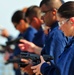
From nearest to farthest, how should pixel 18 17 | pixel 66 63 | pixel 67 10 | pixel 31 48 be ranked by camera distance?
pixel 66 63 → pixel 67 10 → pixel 31 48 → pixel 18 17

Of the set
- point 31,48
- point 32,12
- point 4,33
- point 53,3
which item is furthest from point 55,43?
point 4,33

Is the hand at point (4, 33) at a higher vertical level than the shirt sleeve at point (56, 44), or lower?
lower

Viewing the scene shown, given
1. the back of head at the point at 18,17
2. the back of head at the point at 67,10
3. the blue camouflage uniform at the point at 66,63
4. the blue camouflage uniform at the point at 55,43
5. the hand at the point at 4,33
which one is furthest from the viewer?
the hand at the point at 4,33

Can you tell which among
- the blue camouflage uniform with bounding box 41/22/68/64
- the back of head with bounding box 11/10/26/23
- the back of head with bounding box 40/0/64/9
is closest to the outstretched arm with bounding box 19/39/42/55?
the back of head with bounding box 40/0/64/9

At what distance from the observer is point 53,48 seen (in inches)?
164

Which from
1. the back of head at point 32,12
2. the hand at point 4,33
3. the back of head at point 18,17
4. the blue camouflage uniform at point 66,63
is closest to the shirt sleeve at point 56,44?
the blue camouflage uniform at point 66,63

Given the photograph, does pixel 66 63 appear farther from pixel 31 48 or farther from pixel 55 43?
pixel 31 48

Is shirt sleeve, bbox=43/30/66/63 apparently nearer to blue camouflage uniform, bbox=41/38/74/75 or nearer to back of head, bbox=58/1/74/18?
back of head, bbox=58/1/74/18

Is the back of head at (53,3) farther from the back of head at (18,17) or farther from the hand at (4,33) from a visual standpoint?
the hand at (4,33)

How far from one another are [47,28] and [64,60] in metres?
1.33

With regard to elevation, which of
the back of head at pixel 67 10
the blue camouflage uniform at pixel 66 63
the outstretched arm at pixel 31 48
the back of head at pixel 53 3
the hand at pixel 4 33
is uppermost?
the back of head at pixel 67 10

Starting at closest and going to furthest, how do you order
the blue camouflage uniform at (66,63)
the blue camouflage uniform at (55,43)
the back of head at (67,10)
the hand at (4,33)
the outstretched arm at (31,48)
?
the blue camouflage uniform at (66,63), the back of head at (67,10), the blue camouflage uniform at (55,43), the outstretched arm at (31,48), the hand at (4,33)

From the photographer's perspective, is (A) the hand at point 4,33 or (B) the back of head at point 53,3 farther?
(A) the hand at point 4,33

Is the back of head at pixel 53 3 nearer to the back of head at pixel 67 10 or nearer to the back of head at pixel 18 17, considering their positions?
the back of head at pixel 67 10
